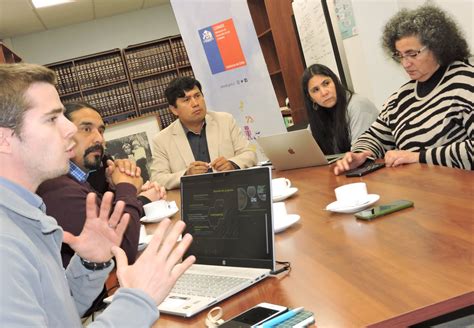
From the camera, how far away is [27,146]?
45.5 inches

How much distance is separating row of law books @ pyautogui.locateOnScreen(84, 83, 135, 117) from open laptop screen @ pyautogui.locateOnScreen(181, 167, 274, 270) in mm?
6056

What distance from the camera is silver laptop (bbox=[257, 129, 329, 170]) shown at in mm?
2510

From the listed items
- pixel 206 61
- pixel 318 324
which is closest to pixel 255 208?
pixel 318 324

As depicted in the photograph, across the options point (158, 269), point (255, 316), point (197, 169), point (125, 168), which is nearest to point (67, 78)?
point (197, 169)

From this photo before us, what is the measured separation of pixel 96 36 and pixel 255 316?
7501 mm

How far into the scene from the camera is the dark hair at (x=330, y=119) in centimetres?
318

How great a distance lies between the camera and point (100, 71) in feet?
24.0

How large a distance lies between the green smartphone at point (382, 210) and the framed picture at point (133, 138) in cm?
498

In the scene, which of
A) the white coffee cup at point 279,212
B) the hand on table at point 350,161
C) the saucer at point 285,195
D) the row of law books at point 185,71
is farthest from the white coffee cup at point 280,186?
the row of law books at point 185,71

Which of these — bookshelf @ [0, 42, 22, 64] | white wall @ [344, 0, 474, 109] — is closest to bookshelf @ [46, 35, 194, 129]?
bookshelf @ [0, 42, 22, 64]

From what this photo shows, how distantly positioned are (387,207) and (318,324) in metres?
0.66

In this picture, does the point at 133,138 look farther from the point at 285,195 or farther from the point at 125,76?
the point at 285,195

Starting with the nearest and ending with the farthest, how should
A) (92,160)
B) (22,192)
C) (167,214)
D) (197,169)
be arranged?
(22,192)
(167,214)
(92,160)
(197,169)

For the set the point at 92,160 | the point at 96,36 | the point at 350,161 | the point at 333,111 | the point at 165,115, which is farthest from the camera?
the point at 96,36
